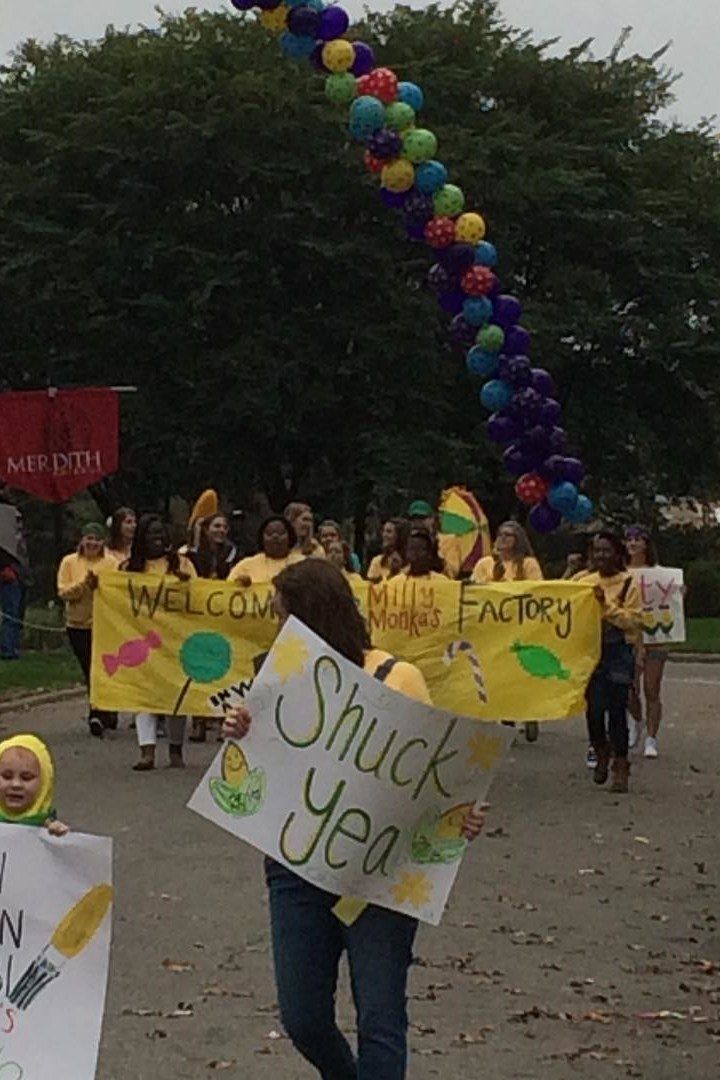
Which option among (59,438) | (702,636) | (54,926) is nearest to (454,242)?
(59,438)

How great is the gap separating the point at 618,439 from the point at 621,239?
4235 millimetres

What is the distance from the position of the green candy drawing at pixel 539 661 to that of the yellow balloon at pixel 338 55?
574 cm

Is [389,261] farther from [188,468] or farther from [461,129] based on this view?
[188,468]

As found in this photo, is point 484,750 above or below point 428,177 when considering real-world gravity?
below

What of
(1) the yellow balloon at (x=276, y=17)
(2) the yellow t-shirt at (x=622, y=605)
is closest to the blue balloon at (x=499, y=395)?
(1) the yellow balloon at (x=276, y=17)

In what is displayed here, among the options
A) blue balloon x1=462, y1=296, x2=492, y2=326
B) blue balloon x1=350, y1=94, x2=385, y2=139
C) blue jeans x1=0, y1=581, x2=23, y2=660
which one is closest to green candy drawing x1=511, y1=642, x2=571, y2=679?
blue balloon x1=462, y1=296, x2=492, y2=326

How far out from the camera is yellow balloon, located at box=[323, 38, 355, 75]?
661 inches

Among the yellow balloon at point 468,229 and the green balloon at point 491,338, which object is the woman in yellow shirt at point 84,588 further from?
the yellow balloon at point 468,229

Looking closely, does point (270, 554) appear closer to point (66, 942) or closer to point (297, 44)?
point (297, 44)

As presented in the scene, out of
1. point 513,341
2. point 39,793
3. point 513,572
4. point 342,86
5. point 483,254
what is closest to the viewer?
point 39,793

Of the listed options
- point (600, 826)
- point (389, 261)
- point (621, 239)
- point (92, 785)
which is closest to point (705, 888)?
point (600, 826)

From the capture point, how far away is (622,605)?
13.3 meters

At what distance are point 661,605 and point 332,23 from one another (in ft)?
17.9

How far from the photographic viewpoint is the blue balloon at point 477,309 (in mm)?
17250
